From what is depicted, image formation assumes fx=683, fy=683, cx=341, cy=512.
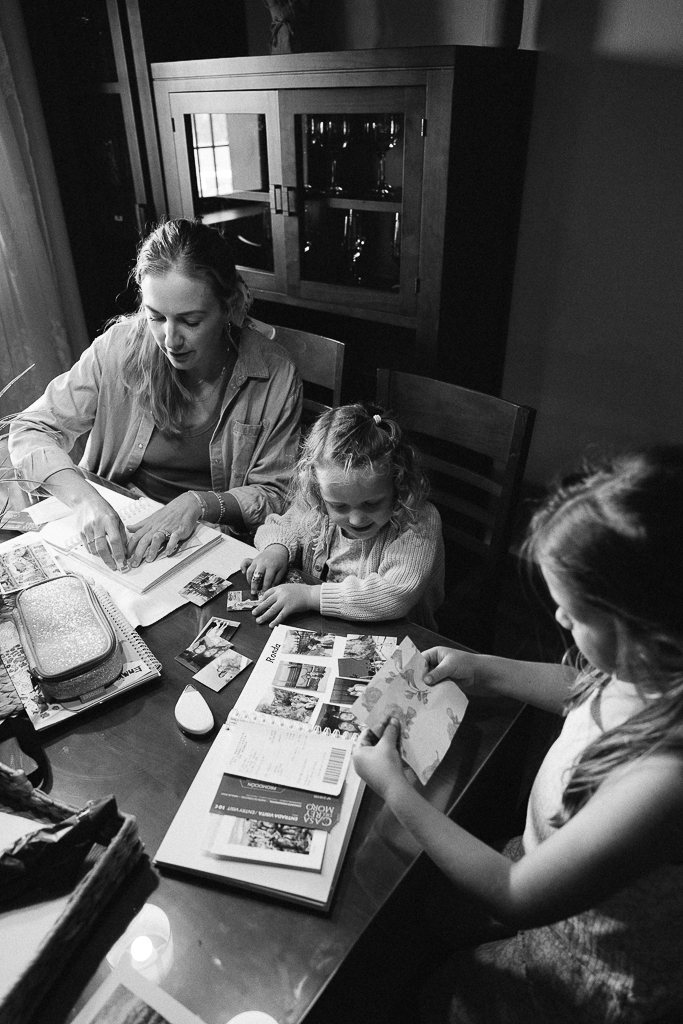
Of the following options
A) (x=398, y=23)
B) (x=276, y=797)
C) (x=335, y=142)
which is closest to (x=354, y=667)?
(x=276, y=797)

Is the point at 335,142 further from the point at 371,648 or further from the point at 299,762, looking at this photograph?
the point at 299,762

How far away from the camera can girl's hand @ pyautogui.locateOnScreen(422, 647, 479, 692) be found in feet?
3.51

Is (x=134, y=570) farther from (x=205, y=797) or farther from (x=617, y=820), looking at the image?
(x=617, y=820)

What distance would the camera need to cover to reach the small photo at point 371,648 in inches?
44.6

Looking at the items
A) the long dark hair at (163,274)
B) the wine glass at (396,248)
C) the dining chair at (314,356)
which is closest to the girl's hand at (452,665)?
the dining chair at (314,356)

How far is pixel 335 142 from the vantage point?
2086 mm

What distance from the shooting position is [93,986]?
0.75m

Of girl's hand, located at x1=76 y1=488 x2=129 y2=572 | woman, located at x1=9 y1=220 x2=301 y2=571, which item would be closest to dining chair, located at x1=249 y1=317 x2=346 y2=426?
woman, located at x1=9 y1=220 x2=301 y2=571

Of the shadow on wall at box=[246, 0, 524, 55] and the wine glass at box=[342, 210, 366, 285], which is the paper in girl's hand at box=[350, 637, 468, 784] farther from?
the shadow on wall at box=[246, 0, 524, 55]

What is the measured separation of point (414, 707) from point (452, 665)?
11 cm

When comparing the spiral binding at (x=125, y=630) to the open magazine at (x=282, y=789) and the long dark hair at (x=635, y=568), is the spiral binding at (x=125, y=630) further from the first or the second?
the long dark hair at (x=635, y=568)

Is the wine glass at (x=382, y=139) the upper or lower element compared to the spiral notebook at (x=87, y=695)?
upper

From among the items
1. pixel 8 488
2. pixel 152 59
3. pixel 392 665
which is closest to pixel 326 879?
pixel 392 665

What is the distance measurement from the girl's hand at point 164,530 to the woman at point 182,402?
0.25 feet
